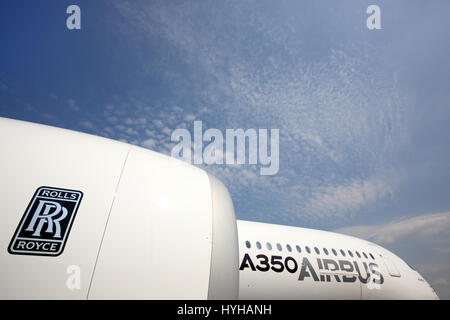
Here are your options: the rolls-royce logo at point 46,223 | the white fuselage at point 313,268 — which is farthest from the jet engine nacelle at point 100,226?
the white fuselage at point 313,268

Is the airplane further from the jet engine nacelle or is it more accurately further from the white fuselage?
the white fuselage

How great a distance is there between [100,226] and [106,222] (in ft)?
0.20

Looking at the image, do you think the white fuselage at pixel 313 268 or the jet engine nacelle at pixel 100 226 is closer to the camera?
the jet engine nacelle at pixel 100 226

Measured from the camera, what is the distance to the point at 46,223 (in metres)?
2.17

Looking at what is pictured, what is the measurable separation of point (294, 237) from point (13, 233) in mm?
11166

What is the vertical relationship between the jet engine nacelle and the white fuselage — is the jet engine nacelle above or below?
below

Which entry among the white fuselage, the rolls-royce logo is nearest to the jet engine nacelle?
the rolls-royce logo

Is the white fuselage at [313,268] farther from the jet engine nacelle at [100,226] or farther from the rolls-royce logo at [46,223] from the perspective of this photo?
the rolls-royce logo at [46,223]

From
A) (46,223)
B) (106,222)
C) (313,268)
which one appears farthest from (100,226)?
(313,268)

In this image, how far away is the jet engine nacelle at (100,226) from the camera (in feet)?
6.56

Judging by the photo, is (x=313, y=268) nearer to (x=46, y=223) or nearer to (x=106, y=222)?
(x=106, y=222)

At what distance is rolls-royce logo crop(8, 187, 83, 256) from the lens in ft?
6.66

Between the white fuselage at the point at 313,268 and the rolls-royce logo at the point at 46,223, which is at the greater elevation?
the white fuselage at the point at 313,268
